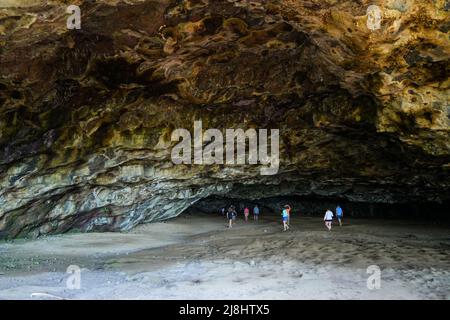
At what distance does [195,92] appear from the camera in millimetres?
13609

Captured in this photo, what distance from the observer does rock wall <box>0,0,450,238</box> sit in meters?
9.48

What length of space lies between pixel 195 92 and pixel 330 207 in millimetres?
22117

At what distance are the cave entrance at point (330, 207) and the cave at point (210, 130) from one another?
→ 718cm

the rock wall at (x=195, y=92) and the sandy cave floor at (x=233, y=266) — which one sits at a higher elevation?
the rock wall at (x=195, y=92)

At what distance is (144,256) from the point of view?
573 inches

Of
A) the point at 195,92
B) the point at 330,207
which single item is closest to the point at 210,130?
the point at 195,92

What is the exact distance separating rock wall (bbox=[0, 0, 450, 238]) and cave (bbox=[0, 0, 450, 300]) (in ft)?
0.19

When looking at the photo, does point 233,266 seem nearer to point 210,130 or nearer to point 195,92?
point 195,92

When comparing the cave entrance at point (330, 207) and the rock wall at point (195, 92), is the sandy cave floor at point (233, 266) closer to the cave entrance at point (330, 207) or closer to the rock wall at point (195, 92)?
the rock wall at point (195, 92)

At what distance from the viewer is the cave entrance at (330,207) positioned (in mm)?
28141

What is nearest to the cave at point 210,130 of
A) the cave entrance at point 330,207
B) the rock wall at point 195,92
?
the rock wall at point 195,92

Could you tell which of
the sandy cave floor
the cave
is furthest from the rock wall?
the sandy cave floor

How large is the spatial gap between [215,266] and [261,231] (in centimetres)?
1018
